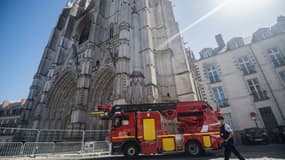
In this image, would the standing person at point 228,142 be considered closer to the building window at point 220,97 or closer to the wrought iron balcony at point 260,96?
the building window at point 220,97

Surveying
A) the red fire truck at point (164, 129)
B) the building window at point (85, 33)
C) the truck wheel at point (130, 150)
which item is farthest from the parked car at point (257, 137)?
the building window at point (85, 33)

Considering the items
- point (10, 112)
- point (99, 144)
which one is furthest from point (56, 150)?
point (10, 112)

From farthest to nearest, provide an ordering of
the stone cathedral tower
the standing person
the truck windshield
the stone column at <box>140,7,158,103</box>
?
1. the stone cathedral tower
2. the stone column at <box>140,7,158,103</box>
3. the truck windshield
4. the standing person

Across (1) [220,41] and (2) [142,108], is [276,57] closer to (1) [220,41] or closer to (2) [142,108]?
(1) [220,41]

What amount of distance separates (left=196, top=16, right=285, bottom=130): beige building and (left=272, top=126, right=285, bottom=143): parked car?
141cm

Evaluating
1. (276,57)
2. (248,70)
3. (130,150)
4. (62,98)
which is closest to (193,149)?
(130,150)

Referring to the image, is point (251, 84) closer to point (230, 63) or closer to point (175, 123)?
point (230, 63)

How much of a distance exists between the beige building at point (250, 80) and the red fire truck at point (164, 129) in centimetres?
987

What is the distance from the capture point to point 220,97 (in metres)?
15.4

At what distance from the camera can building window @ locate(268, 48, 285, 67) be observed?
13634 millimetres

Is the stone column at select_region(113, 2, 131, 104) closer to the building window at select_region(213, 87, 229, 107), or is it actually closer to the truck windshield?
the truck windshield

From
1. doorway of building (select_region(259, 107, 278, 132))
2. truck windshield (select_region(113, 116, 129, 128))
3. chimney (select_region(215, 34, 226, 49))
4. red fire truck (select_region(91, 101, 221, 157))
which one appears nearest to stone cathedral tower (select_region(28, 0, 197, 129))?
red fire truck (select_region(91, 101, 221, 157))

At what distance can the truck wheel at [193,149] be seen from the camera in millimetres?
5781

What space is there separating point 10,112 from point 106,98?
2883cm
